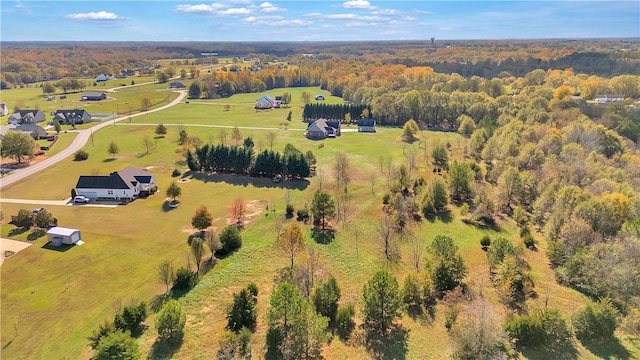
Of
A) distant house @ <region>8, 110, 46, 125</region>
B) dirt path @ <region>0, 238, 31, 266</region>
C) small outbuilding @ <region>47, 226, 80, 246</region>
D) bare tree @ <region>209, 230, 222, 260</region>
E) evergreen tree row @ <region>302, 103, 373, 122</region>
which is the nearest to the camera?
dirt path @ <region>0, 238, 31, 266</region>

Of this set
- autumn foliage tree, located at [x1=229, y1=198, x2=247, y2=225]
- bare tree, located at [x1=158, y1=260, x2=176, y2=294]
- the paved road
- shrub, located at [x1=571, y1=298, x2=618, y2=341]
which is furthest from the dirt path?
shrub, located at [x1=571, y1=298, x2=618, y2=341]

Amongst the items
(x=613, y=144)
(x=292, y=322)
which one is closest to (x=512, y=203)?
(x=613, y=144)

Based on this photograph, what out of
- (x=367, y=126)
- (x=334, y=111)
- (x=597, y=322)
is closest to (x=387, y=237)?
(x=597, y=322)

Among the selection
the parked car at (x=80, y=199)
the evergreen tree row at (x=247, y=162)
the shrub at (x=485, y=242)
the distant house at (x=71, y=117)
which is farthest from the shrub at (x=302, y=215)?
the distant house at (x=71, y=117)

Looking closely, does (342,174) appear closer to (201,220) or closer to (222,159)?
(222,159)

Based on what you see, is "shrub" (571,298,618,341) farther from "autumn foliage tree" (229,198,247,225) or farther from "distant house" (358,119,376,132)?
"distant house" (358,119,376,132)

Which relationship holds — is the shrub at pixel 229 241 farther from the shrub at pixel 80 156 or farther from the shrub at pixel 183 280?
the shrub at pixel 80 156
